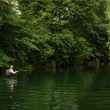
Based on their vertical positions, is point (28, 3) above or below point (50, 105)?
above

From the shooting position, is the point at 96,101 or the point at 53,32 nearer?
the point at 96,101

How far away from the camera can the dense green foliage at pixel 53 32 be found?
4778 centimetres

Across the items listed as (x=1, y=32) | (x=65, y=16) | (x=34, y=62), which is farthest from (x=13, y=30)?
(x=65, y=16)

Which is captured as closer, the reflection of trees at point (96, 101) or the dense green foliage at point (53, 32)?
the reflection of trees at point (96, 101)

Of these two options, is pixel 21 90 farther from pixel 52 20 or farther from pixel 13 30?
pixel 52 20

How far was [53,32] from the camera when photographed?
2502 inches

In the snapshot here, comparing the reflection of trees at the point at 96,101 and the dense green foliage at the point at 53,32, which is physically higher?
the dense green foliage at the point at 53,32

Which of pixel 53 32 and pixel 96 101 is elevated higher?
pixel 53 32

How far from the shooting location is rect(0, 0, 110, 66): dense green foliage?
47.8 m

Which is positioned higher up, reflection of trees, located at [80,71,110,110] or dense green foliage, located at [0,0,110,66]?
dense green foliage, located at [0,0,110,66]

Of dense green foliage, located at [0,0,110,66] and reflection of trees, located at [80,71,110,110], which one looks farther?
dense green foliage, located at [0,0,110,66]

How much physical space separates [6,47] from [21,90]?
21598 mm

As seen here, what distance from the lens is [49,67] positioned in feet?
187

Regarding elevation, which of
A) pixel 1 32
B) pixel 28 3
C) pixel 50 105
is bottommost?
pixel 50 105
